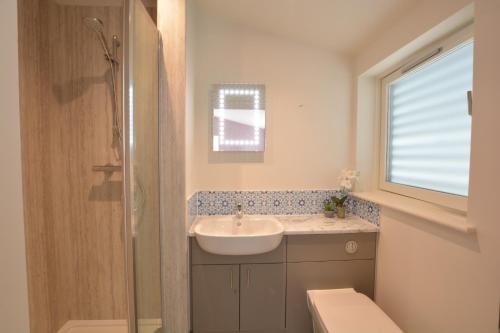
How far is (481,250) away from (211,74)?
183 centimetres

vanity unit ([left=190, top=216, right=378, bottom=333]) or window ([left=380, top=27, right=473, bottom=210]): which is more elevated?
window ([left=380, top=27, right=473, bottom=210])

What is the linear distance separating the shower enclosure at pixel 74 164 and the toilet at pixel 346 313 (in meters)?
0.95

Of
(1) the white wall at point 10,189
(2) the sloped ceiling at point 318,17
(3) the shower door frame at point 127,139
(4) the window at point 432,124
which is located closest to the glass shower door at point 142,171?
(3) the shower door frame at point 127,139

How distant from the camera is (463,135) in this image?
1.01 m

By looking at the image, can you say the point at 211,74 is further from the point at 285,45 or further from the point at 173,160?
the point at 173,160

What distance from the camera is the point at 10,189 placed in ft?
1.54

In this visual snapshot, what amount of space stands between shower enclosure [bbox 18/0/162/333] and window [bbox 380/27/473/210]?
1.63 metres

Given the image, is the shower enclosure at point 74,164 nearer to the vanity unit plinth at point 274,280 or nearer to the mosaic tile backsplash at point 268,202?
the vanity unit plinth at point 274,280

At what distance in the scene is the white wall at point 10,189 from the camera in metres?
0.45

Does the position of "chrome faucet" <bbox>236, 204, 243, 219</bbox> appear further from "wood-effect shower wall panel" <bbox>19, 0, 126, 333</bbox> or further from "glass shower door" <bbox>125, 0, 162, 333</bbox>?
"wood-effect shower wall panel" <bbox>19, 0, 126, 333</bbox>

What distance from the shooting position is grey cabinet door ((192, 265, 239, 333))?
1.32 meters

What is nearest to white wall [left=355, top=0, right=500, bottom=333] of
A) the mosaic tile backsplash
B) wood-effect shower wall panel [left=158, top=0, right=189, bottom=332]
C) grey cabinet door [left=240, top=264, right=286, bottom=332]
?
the mosaic tile backsplash

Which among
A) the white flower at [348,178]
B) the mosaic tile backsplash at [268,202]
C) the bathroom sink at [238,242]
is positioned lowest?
the bathroom sink at [238,242]

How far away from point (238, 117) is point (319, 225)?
103 centimetres
